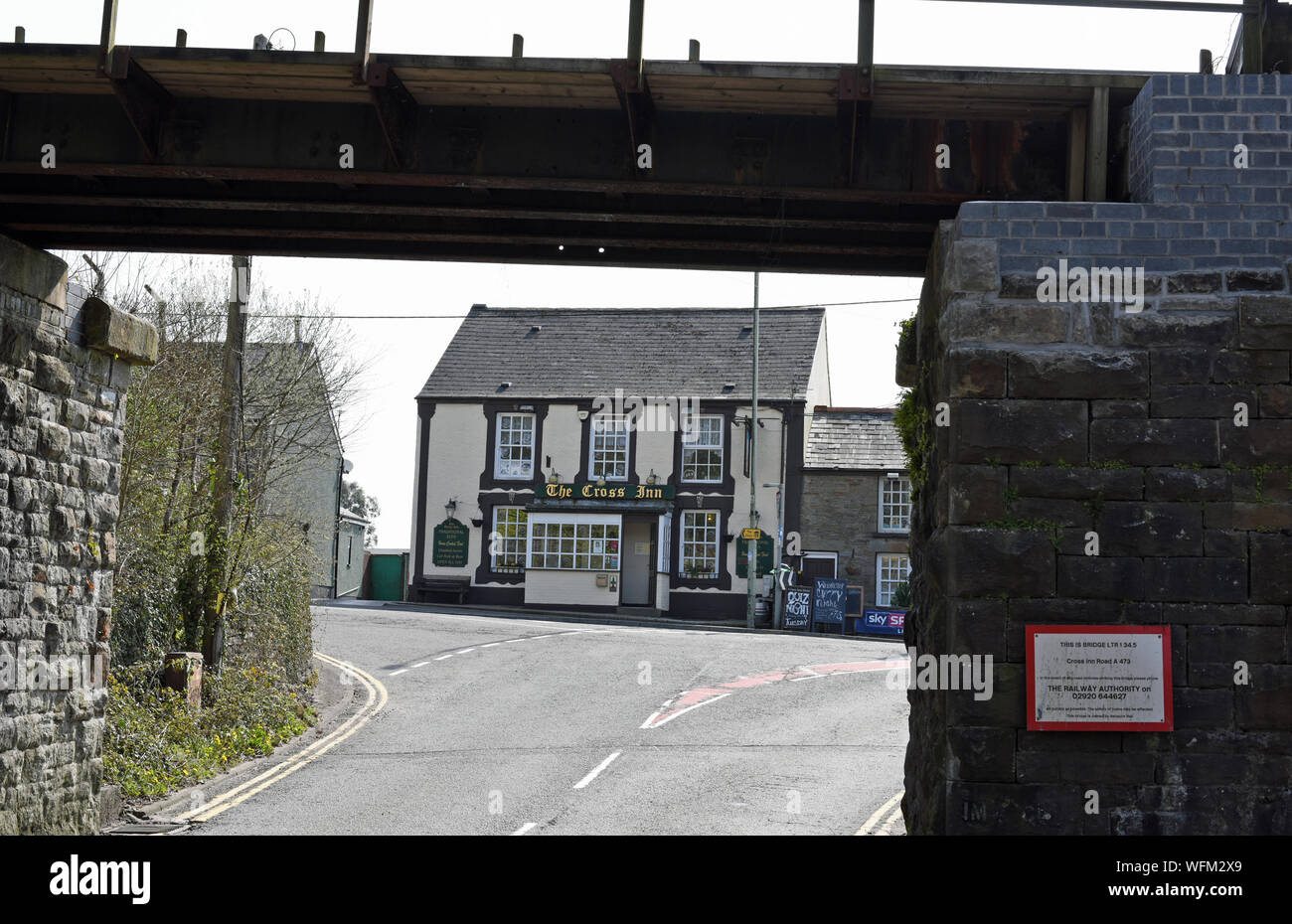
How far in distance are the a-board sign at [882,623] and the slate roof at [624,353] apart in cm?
666

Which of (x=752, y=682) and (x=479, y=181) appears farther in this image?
(x=752, y=682)

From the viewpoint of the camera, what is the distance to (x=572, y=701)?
1862 centimetres

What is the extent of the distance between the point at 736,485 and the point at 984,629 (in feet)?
A: 92.0

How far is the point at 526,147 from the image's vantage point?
8.96 m

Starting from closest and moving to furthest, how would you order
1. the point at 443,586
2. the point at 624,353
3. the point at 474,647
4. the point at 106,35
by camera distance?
1. the point at 106,35
2. the point at 474,647
3. the point at 443,586
4. the point at 624,353

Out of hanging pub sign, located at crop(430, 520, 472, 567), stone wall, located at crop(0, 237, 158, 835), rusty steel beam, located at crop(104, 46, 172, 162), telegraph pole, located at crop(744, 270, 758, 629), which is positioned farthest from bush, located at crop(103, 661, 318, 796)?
hanging pub sign, located at crop(430, 520, 472, 567)

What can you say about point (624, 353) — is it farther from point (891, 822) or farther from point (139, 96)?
point (139, 96)

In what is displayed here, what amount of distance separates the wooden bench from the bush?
741 inches

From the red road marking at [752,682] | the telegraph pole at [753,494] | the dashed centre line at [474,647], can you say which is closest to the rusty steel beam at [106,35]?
the red road marking at [752,682]

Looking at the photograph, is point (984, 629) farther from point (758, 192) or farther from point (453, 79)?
point (453, 79)

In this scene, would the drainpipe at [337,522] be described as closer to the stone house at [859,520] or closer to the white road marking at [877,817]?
the stone house at [859,520]

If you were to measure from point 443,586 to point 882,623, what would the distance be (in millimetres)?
12151

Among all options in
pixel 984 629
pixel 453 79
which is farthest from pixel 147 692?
pixel 984 629

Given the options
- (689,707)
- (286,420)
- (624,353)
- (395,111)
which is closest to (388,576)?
(624,353)
